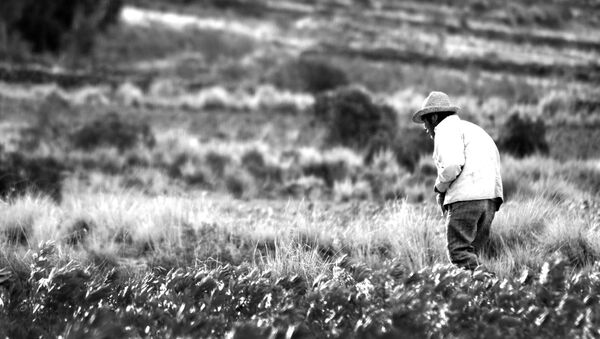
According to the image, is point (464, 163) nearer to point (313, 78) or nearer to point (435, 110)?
point (435, 110)

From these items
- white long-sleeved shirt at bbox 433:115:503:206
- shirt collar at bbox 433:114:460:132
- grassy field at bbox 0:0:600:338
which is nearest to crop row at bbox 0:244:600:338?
grassy field at bbox 0:0:600:338

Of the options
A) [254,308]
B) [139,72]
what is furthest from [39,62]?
[254,308]

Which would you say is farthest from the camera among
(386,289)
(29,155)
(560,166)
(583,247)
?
(29,155)

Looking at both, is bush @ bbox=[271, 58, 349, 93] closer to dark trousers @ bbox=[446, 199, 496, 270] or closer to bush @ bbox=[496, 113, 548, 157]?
bush @ bbox=[496, 113, 548, 157]

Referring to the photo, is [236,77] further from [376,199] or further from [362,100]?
[376,199]

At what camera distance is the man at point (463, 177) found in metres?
4.79

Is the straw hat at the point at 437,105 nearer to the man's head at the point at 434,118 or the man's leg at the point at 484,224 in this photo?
the man's head at the point at 434,118

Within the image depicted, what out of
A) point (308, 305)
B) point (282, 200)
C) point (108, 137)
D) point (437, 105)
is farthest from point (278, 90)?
point (308, 305)

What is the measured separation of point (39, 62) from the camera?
29.7m

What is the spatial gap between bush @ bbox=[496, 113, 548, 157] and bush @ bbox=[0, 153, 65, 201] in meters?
8.37

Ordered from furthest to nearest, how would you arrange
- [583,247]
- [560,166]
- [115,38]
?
[115,38]
[560,166]
[583,247]

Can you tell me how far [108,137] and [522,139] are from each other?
28.3ft

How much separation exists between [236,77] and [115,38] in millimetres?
10356

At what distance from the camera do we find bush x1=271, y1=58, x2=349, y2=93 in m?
25.2
